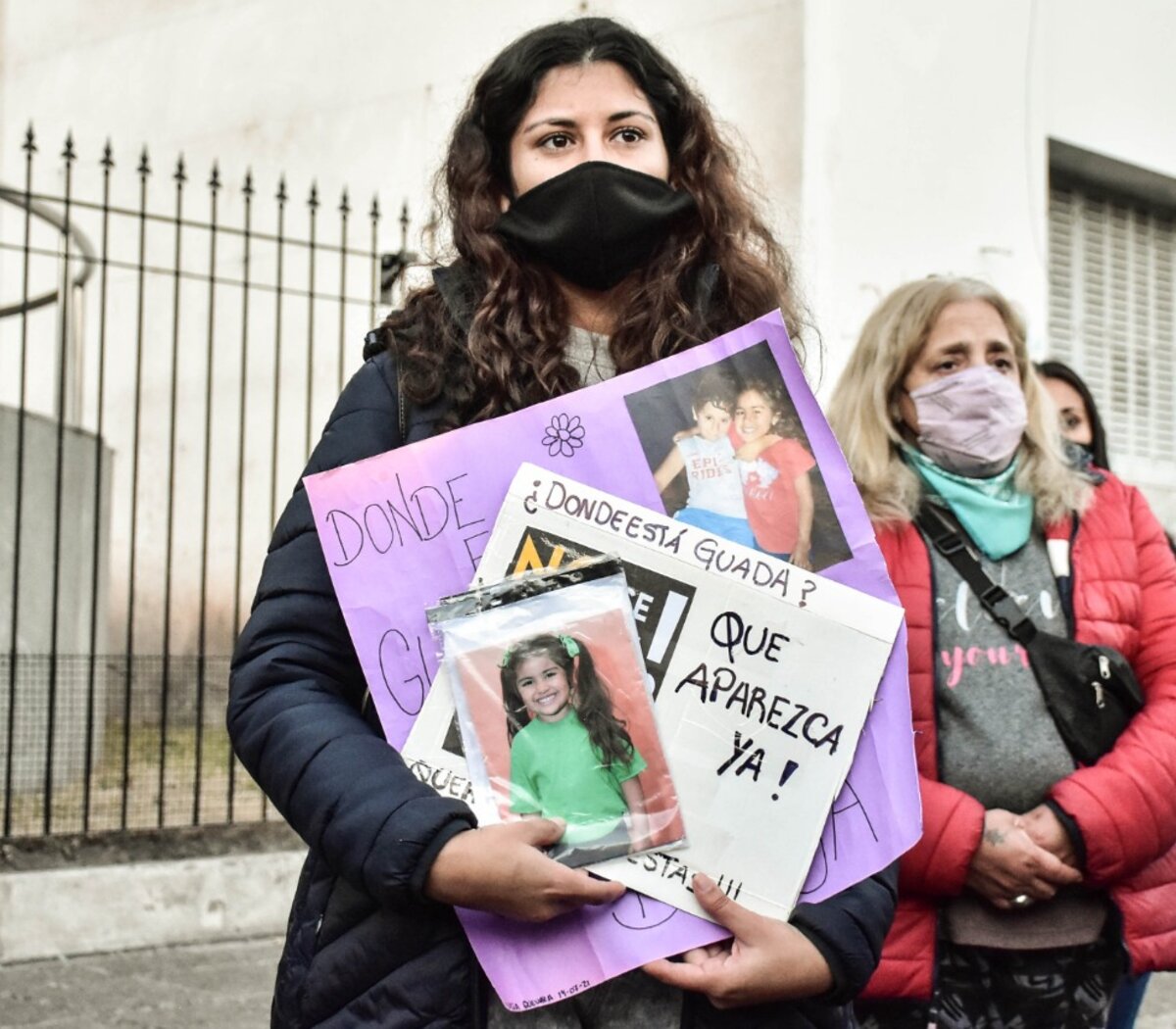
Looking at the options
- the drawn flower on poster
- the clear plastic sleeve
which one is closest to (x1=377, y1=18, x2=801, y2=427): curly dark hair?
the drawn flower on poster

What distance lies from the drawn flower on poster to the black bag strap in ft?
3.91

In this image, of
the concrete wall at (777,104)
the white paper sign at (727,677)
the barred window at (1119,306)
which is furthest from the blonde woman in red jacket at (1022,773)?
the barred window at (1119,306)

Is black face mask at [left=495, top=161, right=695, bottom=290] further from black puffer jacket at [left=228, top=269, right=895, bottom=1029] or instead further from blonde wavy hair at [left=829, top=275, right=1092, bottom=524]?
blonde wavy hair at [left=829, top=275, right=1092, bottom=524]

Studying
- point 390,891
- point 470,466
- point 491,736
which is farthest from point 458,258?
point 390,891

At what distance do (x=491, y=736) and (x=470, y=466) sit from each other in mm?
290

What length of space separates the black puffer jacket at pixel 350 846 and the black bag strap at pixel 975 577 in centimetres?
99

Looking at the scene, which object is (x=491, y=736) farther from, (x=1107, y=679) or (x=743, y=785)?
(x=1107, y=679)

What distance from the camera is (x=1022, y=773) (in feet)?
7.80

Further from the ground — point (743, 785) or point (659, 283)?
point (659, 283)

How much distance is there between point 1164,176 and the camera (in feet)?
28.1

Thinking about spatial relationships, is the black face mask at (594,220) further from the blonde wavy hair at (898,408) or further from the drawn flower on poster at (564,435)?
the blonde wavy hair at (898,408)

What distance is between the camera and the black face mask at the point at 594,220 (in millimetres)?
1647

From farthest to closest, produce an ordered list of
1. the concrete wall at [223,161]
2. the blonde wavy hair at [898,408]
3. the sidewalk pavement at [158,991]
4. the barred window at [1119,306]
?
the concrete wall at [223,161] → the barred window at [1119,306] → the sidewalk pavement at [158,991] → the blonde wavy hair at [898,408]

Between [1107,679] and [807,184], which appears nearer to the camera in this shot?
[1107,679]
